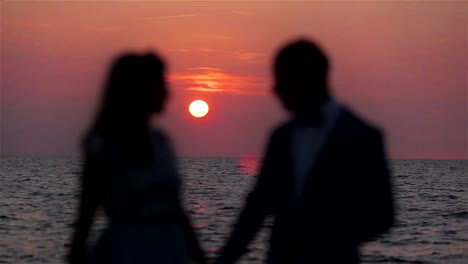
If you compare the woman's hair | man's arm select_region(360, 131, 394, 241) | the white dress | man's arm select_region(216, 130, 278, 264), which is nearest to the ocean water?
man's arm select_region(216, 130, 278, 264)

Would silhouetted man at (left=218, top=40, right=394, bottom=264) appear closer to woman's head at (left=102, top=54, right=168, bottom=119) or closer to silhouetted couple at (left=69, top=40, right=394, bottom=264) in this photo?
silhouetted couple at (left=69, top=40, right=394, bottom=264)

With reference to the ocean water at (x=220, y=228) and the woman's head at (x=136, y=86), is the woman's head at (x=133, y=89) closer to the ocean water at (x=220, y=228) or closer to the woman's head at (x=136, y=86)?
the woman's head at (x=136, y=86)

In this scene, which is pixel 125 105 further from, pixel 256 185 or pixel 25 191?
pixel 25 191

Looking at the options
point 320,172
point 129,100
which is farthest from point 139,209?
point 320,172

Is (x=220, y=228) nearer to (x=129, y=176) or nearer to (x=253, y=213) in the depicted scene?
(x=253, y=213)

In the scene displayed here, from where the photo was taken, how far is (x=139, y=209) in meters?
3.78

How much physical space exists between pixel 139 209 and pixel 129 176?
15 centimetres

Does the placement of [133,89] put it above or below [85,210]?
above

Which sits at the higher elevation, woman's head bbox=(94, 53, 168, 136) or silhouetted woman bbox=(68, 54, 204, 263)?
woman's head bbox=(94, 53, 168, 136)

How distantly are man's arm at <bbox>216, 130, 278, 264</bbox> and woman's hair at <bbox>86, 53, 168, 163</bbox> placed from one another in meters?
0.54

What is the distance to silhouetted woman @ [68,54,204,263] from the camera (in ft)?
12.3

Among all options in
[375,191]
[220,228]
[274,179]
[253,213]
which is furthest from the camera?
[220,228]

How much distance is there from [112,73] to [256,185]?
0.82 metres

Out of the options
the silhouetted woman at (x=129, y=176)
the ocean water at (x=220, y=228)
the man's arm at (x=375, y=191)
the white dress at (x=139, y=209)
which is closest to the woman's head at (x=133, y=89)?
the silhouetted woman at (x=129, y=176)
